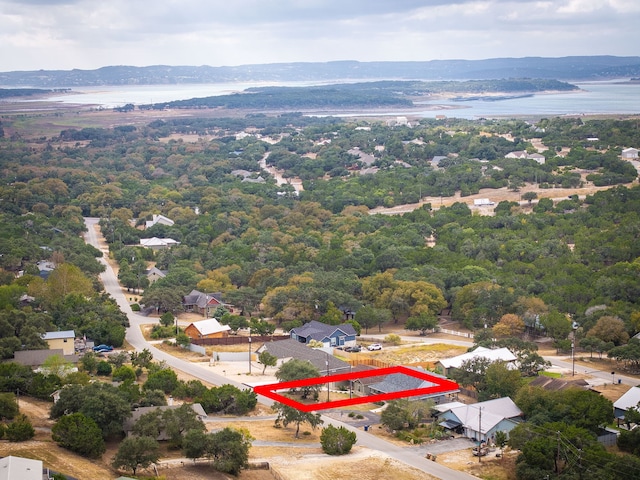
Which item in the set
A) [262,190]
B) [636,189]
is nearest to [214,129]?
[262,190]

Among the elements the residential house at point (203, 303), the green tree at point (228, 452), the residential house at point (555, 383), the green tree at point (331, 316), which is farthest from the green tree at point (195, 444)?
the residential house at point (203, 303)

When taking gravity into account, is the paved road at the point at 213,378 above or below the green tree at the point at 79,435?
below

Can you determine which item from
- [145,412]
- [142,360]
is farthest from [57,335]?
[145,412]

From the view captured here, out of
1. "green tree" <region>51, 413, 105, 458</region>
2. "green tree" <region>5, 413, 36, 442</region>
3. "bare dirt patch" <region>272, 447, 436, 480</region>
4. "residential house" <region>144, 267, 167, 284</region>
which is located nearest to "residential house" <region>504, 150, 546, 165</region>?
"residential house" <region>144, 267, 167, 284</region>

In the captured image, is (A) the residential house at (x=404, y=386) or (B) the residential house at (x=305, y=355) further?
(B) the residential house at (x=305, y=355)

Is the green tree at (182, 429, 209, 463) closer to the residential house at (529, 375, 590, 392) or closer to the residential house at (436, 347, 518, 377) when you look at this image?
the residential house at (436, 347, 518, 377)

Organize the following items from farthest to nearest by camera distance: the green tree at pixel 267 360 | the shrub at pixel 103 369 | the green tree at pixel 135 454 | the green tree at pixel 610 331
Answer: the green tree at pixel 610 331 → the green tree at pixel 267 360 → the shrub at pixel 103 369 → the green tree at pixel 135 454

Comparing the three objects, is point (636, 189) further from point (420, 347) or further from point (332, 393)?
point (332, 393)

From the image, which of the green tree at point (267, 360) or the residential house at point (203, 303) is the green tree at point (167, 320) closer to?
the residential house at point (203, 303)
